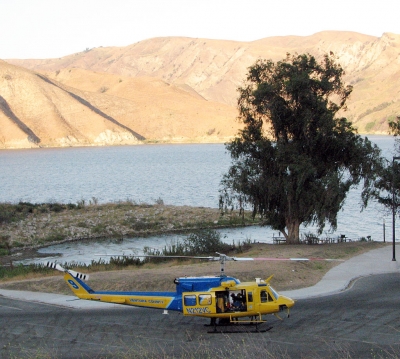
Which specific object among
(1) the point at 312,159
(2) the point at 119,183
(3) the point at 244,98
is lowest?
(2) the point at 119,183

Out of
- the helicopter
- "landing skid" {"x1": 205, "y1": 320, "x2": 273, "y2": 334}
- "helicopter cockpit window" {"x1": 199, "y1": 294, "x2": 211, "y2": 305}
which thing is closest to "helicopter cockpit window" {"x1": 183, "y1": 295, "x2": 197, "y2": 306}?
the helicopter

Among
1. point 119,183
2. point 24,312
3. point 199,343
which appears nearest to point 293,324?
point 199,343

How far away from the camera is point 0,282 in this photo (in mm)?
26250

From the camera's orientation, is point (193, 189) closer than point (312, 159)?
No

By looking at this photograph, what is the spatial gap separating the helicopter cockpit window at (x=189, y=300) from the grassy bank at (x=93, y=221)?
86.0ft

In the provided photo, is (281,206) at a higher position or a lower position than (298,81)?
lower

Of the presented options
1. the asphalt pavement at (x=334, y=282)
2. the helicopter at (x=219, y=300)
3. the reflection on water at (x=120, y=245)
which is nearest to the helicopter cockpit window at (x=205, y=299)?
the helicopter at (x=219, y=300)

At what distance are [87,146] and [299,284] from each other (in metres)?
172

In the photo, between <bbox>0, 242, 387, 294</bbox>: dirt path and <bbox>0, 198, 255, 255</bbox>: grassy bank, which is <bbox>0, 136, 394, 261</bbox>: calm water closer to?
<bbox>0, 198, 255, 255</bbox>: grassy bank

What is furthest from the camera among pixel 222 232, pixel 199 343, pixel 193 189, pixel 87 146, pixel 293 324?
pixel 87 146

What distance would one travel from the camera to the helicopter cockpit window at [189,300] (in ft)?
56.0

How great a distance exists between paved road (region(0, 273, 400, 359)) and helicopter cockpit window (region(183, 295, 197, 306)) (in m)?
0.75

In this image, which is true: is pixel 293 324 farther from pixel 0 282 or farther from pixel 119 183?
pixel 119 183

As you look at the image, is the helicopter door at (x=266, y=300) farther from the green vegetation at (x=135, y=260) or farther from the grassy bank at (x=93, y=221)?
the grassy bank at (x=93, y=221)
